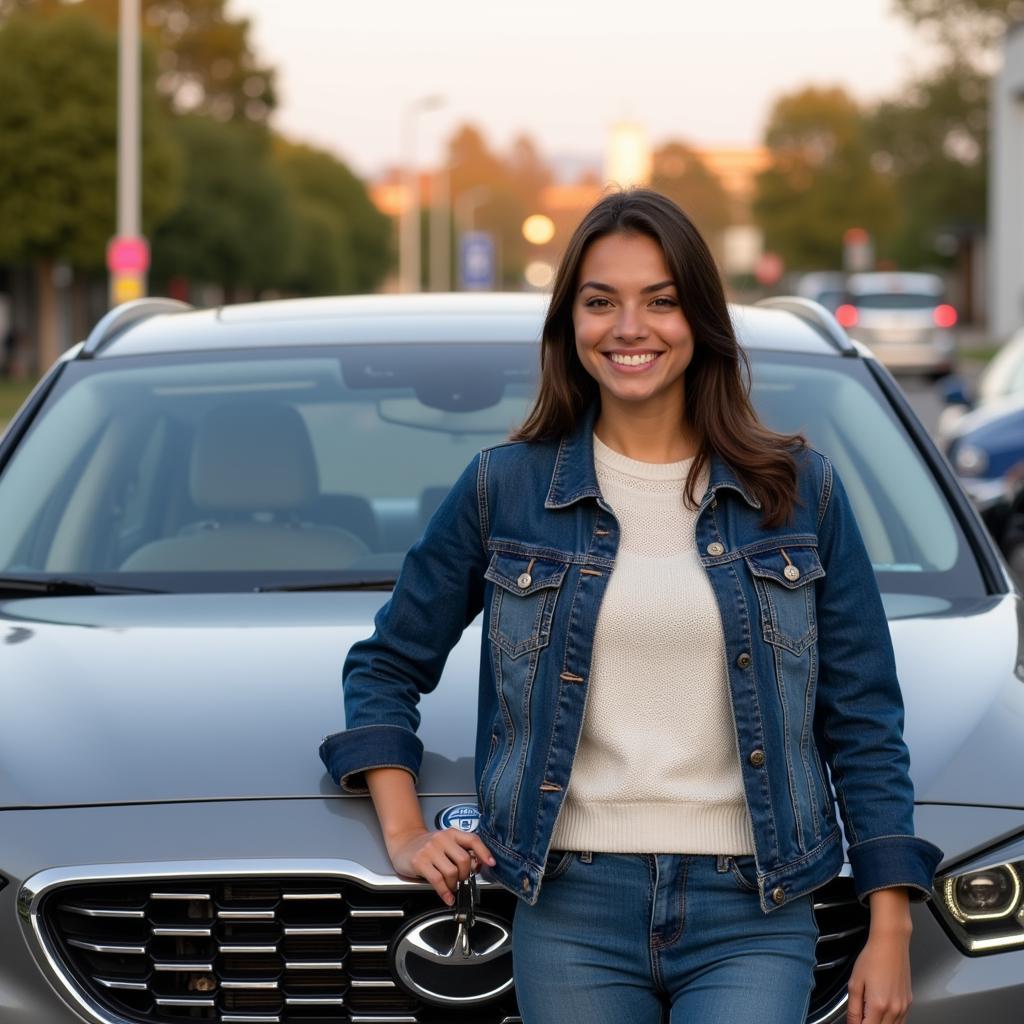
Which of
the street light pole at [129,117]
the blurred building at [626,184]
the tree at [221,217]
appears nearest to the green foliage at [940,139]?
the blurred building at [626,184]

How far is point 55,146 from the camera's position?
40438mm

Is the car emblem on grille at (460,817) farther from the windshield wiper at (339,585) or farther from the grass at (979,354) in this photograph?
the grass at (979,354)

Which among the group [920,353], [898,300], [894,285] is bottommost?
[920,353]

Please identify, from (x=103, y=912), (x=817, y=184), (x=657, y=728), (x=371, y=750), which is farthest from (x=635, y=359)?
(x=817, y=184)

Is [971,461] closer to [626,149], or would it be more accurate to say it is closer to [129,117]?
[129,117]

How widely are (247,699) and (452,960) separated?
57 cm

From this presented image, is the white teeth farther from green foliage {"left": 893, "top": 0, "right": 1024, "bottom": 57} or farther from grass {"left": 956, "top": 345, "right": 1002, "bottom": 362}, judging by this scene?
green foliage {"left": 893, "top": 0, "right": 1024, "bottom": 57}

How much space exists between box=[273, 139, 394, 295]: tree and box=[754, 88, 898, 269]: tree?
62.0 feet

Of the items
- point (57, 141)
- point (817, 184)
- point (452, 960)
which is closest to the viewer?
point (452, 960)

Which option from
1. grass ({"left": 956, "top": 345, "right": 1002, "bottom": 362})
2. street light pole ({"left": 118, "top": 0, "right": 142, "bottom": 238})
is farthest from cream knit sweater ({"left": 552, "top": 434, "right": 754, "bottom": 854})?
grass ({"left": 956, "top": 345, "right": 1002, "bottom": 362})

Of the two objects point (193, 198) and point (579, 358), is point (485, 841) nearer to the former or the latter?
point (579, 358)

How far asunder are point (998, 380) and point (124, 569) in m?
9.19

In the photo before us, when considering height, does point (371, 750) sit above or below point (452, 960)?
above

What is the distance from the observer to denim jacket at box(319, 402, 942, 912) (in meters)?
2.37
